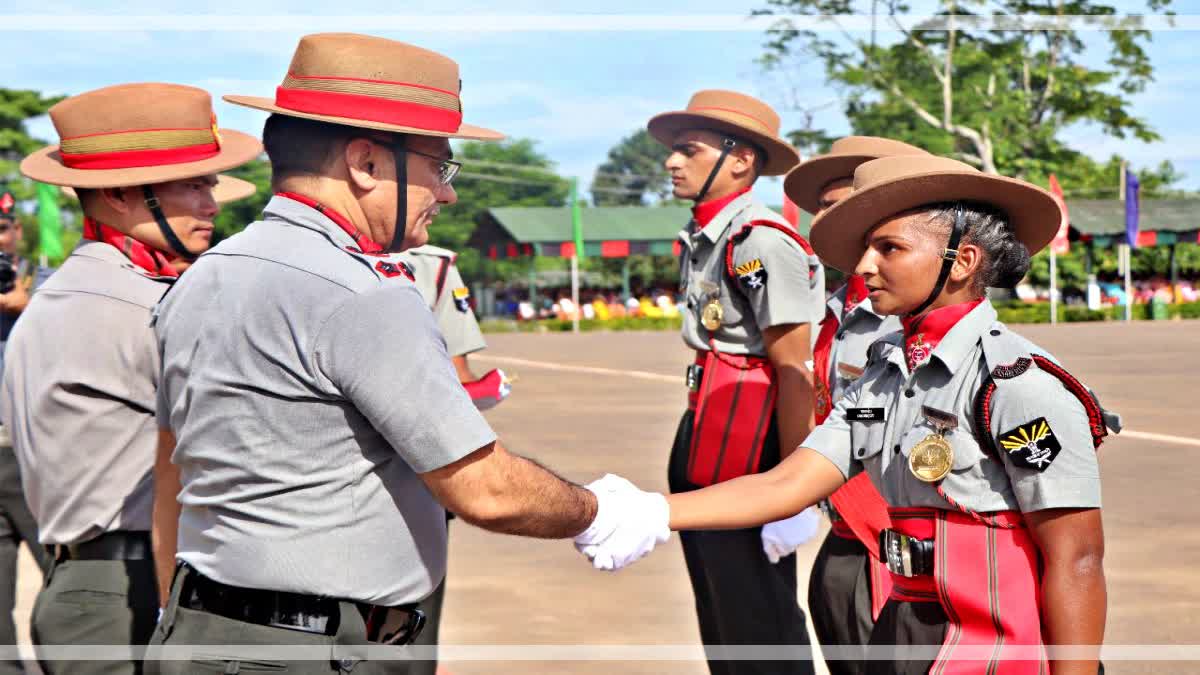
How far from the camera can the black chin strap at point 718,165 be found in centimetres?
457

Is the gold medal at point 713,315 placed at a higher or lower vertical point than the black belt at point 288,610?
lower

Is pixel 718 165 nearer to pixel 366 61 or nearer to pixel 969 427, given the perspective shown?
pixel 969 427

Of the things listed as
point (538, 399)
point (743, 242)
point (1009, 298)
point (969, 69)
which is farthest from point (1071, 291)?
point (743, 242)

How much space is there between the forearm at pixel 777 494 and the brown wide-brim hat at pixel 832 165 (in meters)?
1.47

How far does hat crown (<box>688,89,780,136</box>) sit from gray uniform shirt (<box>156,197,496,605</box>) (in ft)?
7.82

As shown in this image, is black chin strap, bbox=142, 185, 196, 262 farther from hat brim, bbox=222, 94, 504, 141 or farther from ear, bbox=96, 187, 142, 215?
hat brim, bbox=222, 94, 504, 141

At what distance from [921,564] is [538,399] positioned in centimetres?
1322

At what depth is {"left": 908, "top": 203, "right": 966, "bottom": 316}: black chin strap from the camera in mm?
2766

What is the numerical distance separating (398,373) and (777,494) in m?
1.12

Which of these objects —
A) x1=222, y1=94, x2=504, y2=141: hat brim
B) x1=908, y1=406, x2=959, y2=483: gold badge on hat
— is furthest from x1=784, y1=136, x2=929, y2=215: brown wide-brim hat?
x1=222, y1=94, x2=504, y2=141: hat brim

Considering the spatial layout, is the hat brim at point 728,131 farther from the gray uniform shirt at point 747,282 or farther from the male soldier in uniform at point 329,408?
the male soldier in uniform at point 329,408

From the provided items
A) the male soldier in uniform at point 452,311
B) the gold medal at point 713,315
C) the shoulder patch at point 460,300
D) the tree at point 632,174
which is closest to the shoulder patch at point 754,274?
the gold medal at point 713,315

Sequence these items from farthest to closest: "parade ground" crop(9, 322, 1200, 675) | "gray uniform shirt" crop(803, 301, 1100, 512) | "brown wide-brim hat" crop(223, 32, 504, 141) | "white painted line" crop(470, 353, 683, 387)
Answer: "white painted line" crop(470, 353, 683, 387) < "parade ground" crop(9, 322, 1200, 675) < "gray uniform shirt" crop(803, 301, 1100, 512) < "brown wide-brim hat" crop(223, 32, 504, 141)

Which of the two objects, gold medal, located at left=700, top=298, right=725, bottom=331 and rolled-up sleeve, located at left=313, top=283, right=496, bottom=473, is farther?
gold medal, located at left=700, top=298, right=725, bottom=331
